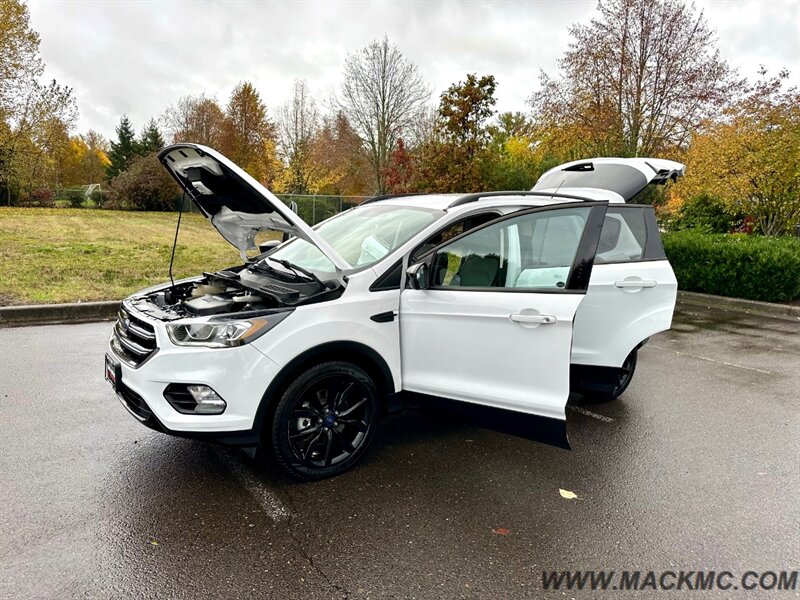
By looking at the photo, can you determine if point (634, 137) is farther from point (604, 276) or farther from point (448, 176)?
point (604, 276)

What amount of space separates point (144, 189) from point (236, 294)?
29.0 metres

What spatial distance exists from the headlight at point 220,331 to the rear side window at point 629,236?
10.2 feet

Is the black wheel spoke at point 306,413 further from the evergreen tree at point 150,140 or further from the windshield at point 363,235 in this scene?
the evergreen tree at point 150,140

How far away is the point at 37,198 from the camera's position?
2856cm

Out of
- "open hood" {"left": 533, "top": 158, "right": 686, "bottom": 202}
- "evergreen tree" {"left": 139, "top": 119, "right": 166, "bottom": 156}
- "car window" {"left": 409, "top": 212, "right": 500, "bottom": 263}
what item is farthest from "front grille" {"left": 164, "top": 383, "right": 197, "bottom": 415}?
"evergreen tree" {"left": 139, "top": 119, "right": 166, "bottom": 156}

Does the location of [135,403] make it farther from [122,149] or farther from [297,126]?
[122,149]

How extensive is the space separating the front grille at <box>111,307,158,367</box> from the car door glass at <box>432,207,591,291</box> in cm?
174

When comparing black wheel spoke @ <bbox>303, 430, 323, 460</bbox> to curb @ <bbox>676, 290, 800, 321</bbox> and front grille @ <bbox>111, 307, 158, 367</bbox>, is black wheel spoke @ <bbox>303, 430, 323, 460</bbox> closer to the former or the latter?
front grille @ <bbox>111, 307, 158, 367</bbox>

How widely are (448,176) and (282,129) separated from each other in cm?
2509

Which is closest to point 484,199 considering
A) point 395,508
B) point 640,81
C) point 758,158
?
point 395,508

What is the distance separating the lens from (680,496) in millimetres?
3283

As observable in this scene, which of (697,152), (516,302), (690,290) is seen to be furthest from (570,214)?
(697,152)

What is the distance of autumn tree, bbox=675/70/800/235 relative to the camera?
11617mm

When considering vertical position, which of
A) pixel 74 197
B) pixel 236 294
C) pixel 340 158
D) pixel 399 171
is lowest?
pixel 236 294
